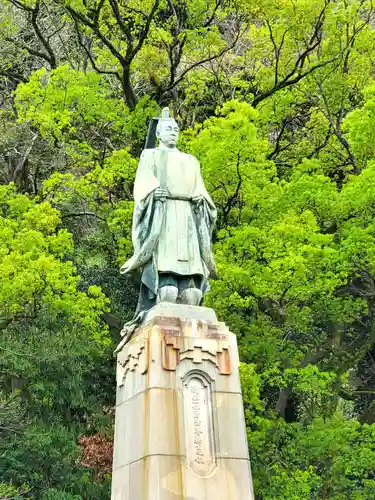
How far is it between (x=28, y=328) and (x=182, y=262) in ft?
24.6

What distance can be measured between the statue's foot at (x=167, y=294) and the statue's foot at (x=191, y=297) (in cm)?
10

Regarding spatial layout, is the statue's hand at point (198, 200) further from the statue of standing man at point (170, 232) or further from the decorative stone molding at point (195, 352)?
the decorative stone molding at point (195, 352)

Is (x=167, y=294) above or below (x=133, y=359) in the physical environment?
above

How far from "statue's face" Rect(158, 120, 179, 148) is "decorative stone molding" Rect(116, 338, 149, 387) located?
242cm

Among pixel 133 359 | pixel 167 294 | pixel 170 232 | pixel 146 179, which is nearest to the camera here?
pixel 133 359

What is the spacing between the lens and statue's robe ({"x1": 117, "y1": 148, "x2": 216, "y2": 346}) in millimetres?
7145

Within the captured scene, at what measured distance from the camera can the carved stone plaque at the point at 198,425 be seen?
6098mm

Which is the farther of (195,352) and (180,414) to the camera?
(195,352)

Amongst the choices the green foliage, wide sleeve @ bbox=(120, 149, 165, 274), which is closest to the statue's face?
wide sleeve @ bbox=(120, 149, 165, 274)

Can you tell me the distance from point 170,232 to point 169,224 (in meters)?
0.10

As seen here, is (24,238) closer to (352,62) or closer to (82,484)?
(82,484)

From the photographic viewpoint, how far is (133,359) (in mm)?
6781

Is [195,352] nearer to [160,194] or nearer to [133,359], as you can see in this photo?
[133,359]

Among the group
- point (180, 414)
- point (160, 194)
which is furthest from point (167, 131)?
point (180, 414)
